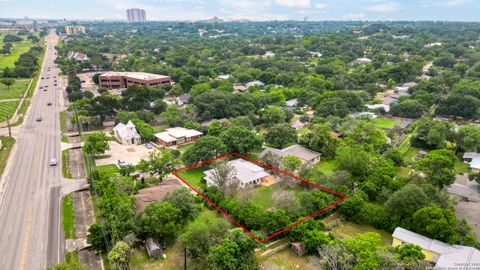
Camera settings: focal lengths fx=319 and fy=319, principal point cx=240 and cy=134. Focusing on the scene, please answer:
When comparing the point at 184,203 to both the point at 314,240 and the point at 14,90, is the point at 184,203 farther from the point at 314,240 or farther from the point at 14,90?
the point at 14,90

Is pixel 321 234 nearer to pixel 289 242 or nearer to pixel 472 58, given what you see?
pixel 289 242

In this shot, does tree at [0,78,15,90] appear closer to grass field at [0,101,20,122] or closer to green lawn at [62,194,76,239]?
grass field at [0,101,20,122]

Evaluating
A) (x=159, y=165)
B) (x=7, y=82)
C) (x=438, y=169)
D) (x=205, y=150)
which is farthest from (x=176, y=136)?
(x=7, y=82)

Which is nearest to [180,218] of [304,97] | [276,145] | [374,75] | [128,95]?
[276,145]

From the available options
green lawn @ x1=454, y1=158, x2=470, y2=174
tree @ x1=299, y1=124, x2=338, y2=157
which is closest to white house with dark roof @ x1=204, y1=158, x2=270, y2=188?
tree @ x1=299, y1=124, x2=338, y2=157

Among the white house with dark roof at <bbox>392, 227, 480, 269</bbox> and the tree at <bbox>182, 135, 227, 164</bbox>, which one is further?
the tree at <bbox>182, 135, 227, 164</bbox>

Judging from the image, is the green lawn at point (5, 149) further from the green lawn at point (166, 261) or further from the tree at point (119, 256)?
the tree at point (119, 256)
